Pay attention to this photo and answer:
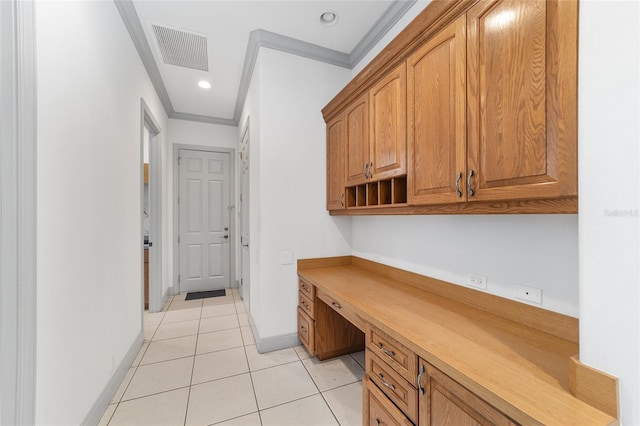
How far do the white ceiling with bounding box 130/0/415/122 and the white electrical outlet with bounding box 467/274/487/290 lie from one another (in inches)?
79.3

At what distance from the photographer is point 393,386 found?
121 cm

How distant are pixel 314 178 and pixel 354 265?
0.99 metres

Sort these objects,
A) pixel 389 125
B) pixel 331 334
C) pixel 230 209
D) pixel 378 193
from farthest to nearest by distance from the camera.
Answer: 1. pixel 230 209
2. pixel 331 334
3. pixel 378 193
4. pixel 389 125

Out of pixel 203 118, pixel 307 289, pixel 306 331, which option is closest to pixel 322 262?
pixel 307 289

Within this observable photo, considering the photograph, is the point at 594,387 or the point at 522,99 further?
the point at 522,99

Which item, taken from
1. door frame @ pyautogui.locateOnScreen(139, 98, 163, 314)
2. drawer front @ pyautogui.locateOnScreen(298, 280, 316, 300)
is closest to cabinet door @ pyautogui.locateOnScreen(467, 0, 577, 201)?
drawer front @ pyautogui.locateOnScreen(298, 280, 316, 300)

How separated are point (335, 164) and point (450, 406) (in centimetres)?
192

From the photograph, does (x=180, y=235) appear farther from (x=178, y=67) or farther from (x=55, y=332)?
(x=55, y=332)

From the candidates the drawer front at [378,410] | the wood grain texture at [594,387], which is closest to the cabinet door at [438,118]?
the wood grain texture at [594,387]

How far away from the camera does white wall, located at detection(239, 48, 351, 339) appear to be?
2.40 m

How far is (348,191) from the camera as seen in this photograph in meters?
2.28

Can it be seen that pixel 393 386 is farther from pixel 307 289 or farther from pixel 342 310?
pixel 307 289

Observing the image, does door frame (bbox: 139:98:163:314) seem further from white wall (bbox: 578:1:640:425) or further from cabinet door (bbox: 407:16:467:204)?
white wall (bbox: 578:1:640:425)

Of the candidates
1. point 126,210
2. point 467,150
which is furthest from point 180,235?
point 467,150
